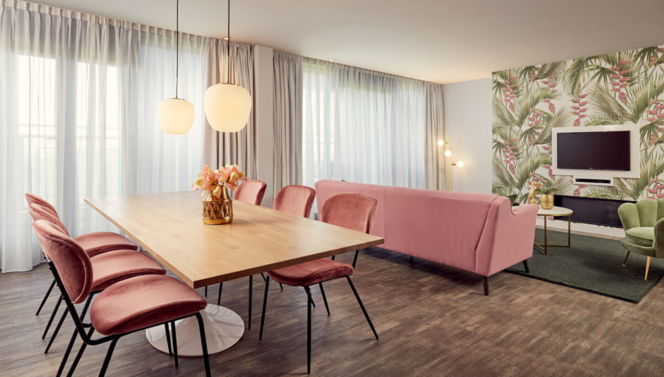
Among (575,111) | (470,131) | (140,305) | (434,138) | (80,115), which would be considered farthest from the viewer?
(434,138)

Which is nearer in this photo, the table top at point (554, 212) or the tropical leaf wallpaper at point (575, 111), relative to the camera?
the table top at point (554, 212)

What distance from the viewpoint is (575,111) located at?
5.98 m

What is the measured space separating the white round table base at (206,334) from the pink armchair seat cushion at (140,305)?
533mm

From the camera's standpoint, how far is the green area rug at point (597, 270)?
3186 millimetres

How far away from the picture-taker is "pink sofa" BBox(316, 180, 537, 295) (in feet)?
10.1

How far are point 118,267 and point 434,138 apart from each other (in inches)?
272

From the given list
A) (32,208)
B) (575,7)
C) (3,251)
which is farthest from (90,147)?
(575,7)

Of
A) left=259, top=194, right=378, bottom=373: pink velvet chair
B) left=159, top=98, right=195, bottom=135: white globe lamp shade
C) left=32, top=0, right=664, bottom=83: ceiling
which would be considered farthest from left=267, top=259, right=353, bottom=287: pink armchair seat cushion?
left=32, top=0, right=664, bottom=83: ceiling

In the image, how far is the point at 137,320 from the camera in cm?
152

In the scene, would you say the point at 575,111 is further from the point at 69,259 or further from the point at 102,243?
the point at 69,259

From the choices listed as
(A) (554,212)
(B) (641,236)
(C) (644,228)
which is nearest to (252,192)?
(A) (554,212)

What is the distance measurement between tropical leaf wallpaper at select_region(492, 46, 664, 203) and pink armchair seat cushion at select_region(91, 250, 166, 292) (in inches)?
213

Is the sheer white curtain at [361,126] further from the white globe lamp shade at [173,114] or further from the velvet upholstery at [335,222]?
the velvet upholstery at [335,222]

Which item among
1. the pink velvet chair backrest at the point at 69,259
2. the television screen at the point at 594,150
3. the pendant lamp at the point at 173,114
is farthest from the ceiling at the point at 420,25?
the pink velvet chair backrest at the point at 69,259
